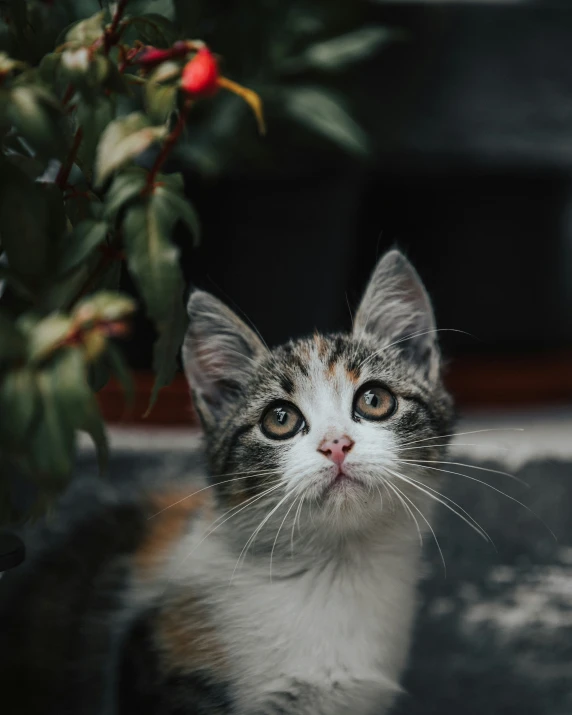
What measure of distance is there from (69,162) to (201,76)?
142 mm

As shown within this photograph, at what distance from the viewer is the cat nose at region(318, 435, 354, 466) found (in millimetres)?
718

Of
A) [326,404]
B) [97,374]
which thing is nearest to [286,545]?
[326,404]

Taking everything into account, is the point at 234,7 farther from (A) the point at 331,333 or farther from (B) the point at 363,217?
(A) the point at 331,333

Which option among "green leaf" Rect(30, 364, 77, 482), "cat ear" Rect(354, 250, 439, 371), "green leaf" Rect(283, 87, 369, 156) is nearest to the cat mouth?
"cat ear" Rect(354, 250, 439, 371)

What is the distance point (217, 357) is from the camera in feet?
2.81

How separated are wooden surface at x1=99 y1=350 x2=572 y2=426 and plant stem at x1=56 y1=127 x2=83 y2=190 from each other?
1077 mm

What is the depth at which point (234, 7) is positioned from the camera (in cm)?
178

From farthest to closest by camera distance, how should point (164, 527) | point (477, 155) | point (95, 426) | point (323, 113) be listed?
point (477, 155)
point (323, 113)
point (164, 527)
point (95, 426)

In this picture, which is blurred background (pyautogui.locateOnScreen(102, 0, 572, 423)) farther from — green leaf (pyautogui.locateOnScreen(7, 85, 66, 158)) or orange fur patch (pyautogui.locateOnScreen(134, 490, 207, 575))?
green leaf (pyautogui.locateOnScreen(7, 85, 66, 158))

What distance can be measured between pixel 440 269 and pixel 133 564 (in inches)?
57.6

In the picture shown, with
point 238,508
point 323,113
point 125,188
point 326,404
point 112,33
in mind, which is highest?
point 323,113

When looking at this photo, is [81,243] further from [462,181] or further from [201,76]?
[462,181]

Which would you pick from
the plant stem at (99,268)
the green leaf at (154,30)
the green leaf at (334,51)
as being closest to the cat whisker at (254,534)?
the plant stem at (99,268)

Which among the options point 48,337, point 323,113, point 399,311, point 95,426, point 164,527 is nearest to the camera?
point 48,337
